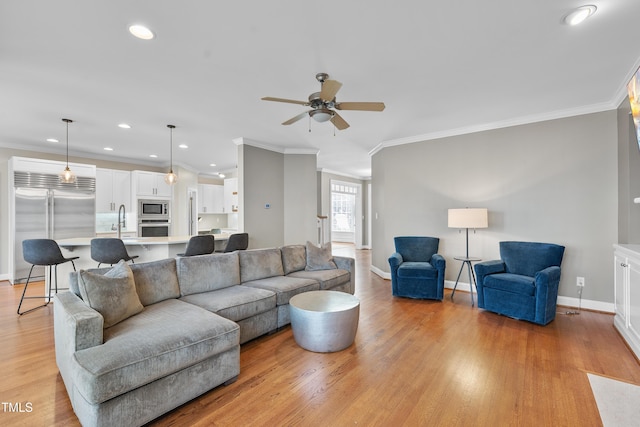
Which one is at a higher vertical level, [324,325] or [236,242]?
[236,242]

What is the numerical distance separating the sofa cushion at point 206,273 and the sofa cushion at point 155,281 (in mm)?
74

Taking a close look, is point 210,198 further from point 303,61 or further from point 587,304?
point 587,304

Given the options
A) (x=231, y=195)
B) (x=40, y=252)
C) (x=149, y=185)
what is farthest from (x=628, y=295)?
(x=149, y=185)

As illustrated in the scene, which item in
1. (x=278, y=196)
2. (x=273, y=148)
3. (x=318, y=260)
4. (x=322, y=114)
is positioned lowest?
(x=318, y=260)

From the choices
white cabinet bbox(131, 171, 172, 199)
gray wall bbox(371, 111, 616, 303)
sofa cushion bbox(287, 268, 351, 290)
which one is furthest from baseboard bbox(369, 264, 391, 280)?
white cabinet bbox(131, 171, 172, 199)

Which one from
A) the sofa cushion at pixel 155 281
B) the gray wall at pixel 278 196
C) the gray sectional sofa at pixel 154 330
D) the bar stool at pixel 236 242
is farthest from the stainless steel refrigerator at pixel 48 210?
the sofa cushion at pixel 155 281

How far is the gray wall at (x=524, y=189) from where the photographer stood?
3.75m

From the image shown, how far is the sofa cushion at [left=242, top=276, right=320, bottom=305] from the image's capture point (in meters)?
3.12

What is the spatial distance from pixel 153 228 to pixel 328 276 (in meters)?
5.36

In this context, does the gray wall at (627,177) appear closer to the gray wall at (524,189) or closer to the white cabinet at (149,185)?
the gray wall at (524,189)

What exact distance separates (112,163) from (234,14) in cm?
645

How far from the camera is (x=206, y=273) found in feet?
9.94

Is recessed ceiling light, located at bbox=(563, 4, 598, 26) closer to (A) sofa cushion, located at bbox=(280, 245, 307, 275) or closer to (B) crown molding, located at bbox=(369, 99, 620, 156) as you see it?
(B) crown molding, located at bbox=(369, 99, 620, 156)

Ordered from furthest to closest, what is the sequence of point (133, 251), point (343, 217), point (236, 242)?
1. point (343, 217)
2. point (236, 242)
3. point (133, 251)
